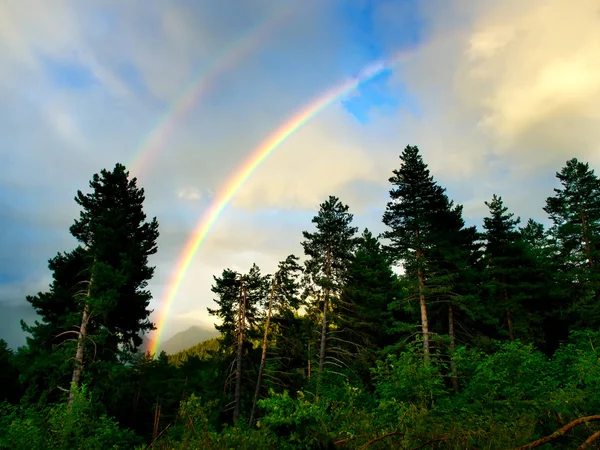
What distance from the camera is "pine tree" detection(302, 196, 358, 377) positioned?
21.9 m

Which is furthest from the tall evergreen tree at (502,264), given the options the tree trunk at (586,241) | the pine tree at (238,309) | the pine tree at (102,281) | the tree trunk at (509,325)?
the pine tree at (102,281)

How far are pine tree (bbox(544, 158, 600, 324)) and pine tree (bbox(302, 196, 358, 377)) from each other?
1483 cm

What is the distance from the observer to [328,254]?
23.2m

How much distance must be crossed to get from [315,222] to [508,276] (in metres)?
14.2

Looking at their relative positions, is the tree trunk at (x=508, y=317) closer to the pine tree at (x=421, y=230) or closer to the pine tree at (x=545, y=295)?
the pine tree at (x=545, y=295)

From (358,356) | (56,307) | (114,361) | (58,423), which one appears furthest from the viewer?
(358,356)

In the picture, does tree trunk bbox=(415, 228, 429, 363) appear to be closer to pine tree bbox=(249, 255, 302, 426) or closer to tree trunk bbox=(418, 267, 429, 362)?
tree trunk bbox=(418, 267, 429, 362)

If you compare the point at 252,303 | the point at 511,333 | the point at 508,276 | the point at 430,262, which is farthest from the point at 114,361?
the point at 508,276

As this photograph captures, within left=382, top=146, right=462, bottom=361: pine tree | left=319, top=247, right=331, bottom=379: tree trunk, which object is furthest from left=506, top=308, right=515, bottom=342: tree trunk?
left=319, top=247, right=331, bottom=379: tree trunk

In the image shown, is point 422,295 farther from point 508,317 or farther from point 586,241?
point 586,241

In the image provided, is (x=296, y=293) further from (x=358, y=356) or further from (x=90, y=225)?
(x=90, y=225)

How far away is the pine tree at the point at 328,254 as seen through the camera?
21938 millimetres

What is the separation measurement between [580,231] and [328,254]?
17.5 m

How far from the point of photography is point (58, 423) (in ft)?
21.7
